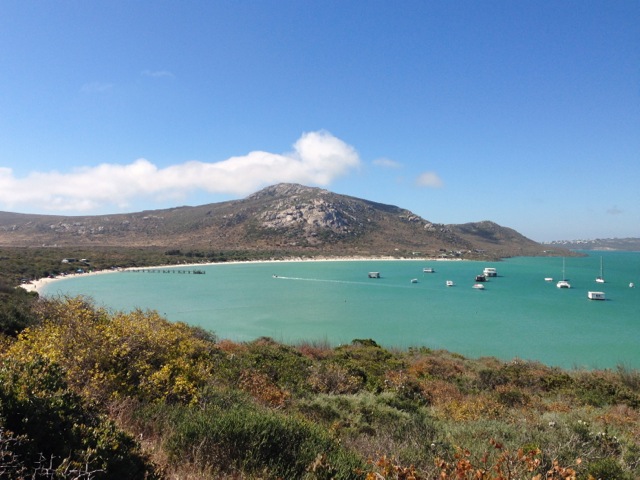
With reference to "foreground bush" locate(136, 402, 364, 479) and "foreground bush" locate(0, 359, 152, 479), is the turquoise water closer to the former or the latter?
"foreground bush" locate(136, 402, 364, 479)

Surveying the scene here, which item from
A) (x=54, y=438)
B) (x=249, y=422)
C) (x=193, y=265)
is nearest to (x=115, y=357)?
(x=249, y=422)

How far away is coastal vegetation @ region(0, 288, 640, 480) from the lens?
3.23 m

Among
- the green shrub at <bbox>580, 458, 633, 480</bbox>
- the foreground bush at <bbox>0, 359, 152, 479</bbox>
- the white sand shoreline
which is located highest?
the foreground bush at <bbox>0, 359, 152, 479</bbox>

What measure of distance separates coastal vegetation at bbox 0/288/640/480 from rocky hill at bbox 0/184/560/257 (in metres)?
109

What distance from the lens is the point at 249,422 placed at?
180 inches

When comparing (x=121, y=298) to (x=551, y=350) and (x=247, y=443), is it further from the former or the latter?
(x=247, y=443)

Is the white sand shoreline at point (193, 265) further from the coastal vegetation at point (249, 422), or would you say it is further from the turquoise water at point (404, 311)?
the coastal vegetation at point (249, 422)

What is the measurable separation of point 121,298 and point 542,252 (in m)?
182

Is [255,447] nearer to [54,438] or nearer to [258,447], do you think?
[258,447]

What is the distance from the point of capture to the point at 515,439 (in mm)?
5934

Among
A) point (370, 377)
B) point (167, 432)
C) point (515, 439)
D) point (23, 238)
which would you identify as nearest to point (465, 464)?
point (167, 432)

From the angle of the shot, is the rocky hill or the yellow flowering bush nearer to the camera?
the yellow flowering bush

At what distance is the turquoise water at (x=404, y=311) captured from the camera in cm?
2731

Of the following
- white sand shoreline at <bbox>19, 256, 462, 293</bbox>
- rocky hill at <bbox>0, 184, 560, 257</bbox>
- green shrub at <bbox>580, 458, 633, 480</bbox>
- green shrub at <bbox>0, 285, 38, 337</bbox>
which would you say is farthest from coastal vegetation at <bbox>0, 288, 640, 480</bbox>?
rocky hill at <bbox>0, 184, 560, 257</bbox>
